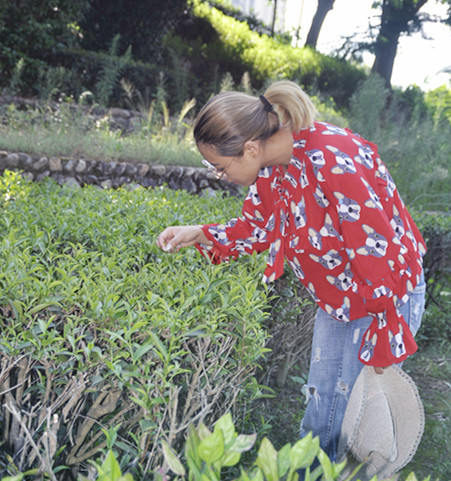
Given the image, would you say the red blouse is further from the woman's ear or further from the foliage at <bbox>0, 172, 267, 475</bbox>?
the foliage at <bbox>0, 172, 267, 475</bbox>

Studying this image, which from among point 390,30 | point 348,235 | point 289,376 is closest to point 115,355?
point 348,235

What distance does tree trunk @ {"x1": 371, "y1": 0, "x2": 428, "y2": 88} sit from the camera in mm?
22656

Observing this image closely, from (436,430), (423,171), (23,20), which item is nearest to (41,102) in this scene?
(23,20)

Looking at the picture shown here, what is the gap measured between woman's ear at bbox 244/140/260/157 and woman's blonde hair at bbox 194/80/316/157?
0.02m

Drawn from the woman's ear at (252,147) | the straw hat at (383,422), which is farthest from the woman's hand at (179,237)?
the straw hat at (383,422)

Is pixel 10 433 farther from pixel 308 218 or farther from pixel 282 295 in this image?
pixel 282 295

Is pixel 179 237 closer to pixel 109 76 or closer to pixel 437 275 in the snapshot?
pixel 437 275

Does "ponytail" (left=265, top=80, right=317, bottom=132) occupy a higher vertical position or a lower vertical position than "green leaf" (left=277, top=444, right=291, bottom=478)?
higher

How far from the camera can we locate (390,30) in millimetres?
23312

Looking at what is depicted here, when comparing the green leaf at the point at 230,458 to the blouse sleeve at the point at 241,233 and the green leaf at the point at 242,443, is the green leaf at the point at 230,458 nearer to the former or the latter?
the green leaf at the point at 242,443

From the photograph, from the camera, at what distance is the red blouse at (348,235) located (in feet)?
6.73

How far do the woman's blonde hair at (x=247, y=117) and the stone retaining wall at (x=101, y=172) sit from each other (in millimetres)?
4376

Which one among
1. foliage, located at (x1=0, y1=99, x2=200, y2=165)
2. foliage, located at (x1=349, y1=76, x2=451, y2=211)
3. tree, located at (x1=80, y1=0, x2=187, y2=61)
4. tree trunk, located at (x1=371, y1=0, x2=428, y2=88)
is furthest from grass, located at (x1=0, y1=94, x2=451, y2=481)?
tree trunk, located at (x1=371, y1=0, x2=428, y2=88)

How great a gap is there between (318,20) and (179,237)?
2236 centimetres
